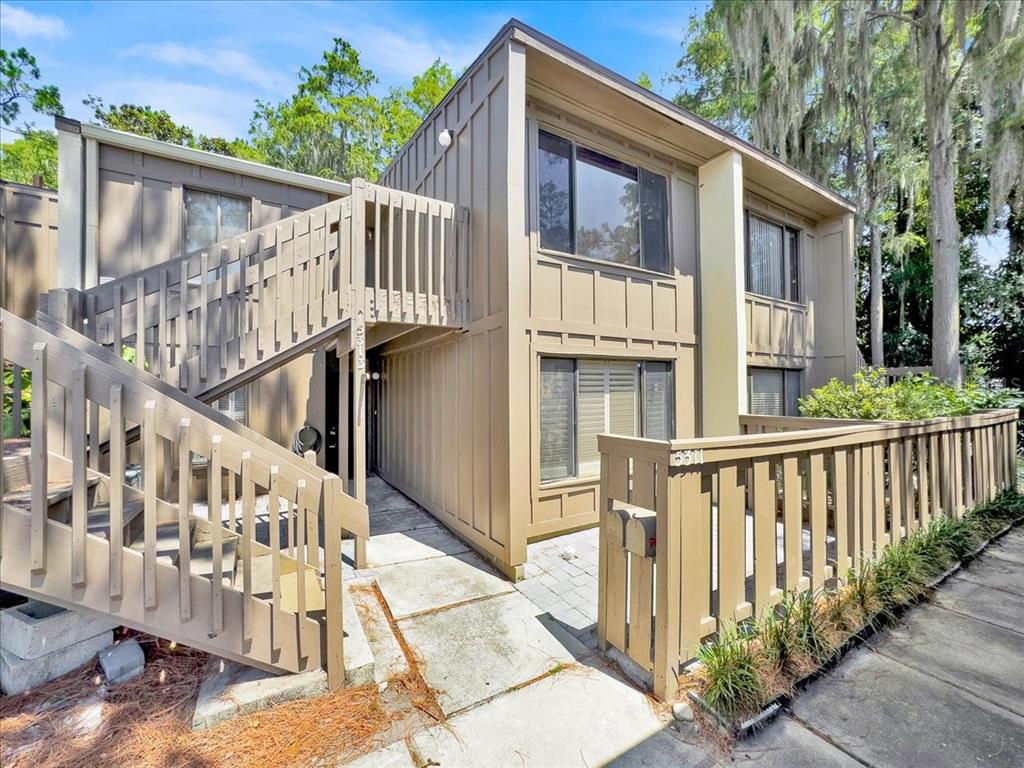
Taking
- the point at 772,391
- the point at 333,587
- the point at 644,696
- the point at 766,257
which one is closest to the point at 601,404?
Result: the point at 644,696

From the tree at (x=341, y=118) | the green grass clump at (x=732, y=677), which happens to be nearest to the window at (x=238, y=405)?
the green grass clump at (x=732, y=677)

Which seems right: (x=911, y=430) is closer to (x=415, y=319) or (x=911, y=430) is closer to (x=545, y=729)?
(x=545, y=729)

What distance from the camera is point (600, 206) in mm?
5410

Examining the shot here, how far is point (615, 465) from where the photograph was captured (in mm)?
2785

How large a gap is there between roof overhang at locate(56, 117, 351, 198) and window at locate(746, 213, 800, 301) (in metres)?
6.68

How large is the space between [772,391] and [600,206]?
15.0ft

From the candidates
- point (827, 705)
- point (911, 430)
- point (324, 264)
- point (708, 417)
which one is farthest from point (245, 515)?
point (708, 417)

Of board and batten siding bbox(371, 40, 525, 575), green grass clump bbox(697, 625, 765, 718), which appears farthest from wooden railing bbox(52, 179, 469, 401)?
green grass clump bbox(697, 625, 765, 718)

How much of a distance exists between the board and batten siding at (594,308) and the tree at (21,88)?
663 inches

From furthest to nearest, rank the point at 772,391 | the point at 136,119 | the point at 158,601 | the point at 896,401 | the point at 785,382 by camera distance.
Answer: the point at 136,119 < the point at 785,382 < the point at 772,391 < the point at 896,401 < the point at 158,601

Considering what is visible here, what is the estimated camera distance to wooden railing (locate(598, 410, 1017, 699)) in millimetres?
2434

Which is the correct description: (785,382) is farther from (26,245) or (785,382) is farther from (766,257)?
(26,245)

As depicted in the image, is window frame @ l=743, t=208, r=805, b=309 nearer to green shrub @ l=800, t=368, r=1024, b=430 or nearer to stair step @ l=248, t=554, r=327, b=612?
green shrub @ l=800, t=368, r=1024, b=430

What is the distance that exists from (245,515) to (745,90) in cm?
1509
